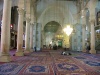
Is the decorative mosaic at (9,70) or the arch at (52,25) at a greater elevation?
the arch at (52,25)

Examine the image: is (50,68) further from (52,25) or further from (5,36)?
(52,25)

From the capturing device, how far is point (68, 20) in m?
23.4

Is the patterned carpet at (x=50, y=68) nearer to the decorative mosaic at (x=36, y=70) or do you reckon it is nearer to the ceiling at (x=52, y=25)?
the decorative mosaic at (x=36, y=70)

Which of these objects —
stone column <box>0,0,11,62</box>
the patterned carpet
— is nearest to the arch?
stone column <box>0,0,11,62</box>

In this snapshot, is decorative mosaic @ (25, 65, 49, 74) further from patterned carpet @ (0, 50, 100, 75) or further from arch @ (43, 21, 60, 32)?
arch @ (43, 21, 60, 32)

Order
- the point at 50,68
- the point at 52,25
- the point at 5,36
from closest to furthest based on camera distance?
1. the point at 50,68
2. the point at 5,36
3. the point at 52,25

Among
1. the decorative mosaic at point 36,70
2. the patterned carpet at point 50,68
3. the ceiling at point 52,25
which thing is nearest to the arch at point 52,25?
the ceiling at point 52,25

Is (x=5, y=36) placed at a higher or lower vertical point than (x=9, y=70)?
higher

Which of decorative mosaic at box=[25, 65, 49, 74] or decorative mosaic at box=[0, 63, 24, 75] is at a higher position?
decorative mosaic at box=[0, 63, 24, 75]

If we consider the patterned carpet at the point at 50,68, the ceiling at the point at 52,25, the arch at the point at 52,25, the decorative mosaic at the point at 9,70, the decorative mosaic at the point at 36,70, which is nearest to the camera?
the decorative mosaic at the point at 9,70

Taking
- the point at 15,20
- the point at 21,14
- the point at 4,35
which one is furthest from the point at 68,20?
the point at 4,35

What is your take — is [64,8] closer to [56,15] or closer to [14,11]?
[56,15]

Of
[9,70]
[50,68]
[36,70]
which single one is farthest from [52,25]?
[9,70]

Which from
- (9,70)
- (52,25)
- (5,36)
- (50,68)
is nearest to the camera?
(9,70)
